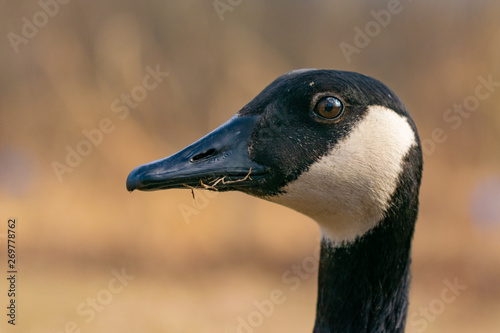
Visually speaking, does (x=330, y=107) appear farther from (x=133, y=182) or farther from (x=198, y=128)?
(x=198, y=128)

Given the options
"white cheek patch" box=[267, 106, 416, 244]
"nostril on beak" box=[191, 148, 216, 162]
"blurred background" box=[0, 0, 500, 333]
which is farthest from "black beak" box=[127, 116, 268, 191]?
"blurred background" box=[0, 0, 500, 333]

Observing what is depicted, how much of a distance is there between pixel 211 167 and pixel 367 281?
865 millimetres

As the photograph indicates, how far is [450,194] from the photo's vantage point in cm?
829

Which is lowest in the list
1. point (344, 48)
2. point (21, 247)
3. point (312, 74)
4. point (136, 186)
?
point (136, 186)

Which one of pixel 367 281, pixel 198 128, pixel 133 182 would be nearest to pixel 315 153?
pixel 367 281

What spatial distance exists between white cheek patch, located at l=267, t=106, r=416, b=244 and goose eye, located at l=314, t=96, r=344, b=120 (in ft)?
0.33

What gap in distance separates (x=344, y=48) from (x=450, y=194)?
277 centimetres

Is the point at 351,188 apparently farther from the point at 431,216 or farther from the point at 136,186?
the point at 431,216

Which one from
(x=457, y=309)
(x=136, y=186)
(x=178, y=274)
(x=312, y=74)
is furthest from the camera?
(x=178, y=274)

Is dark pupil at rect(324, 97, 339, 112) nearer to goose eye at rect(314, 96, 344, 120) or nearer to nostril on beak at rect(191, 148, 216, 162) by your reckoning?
goose eye at rect(314, 96, 344, 120)

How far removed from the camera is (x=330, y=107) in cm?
229

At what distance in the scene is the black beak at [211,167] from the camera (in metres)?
2.21

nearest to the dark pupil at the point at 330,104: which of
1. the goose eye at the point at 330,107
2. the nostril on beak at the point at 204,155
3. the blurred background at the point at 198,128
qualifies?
the goose eye at the point at 330,107

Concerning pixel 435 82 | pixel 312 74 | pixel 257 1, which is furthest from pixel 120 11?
pixel 312 74
